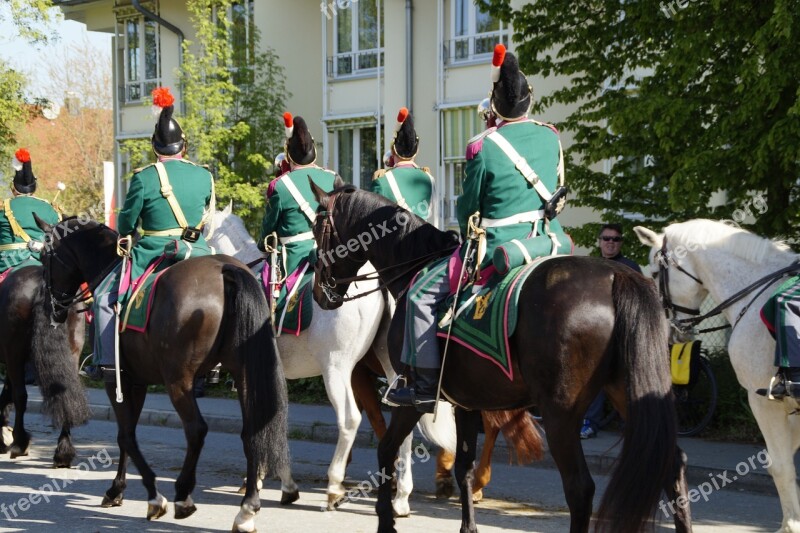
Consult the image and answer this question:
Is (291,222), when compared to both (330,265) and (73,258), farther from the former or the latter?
(73,258)

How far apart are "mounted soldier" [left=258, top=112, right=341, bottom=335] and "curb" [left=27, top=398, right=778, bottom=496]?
240 cm

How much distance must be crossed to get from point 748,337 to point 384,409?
7171mm

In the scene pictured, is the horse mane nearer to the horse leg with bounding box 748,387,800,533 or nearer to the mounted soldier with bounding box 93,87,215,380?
the horse leg with bounding box 748,387,800,533

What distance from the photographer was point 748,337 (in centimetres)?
718

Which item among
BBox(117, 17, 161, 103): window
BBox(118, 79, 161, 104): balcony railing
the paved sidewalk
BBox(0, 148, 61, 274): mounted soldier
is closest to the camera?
the paved sidewalk

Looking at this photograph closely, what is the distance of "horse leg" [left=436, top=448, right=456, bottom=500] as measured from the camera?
28.8 ft

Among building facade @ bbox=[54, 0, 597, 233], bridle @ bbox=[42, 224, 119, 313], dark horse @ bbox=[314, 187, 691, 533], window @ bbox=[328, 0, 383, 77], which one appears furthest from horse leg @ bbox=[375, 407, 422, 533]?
window @ bbox=[328, 0, 383, 77]

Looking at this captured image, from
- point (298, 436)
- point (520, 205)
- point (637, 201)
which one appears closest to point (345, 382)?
point (520, 205)

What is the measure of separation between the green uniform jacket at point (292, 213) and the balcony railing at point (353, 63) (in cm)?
1515

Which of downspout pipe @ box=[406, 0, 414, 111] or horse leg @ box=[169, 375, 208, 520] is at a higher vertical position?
downspout pipe @ box=[406, 0, 414, 111]

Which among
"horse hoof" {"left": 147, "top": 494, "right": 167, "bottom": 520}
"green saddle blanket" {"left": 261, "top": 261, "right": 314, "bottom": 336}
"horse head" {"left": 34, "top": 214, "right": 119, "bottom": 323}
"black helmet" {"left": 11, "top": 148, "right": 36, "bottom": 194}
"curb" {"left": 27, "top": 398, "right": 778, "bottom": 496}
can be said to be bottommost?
"curb" {"left": 27, "top": 398, "right": 778, "bottom": 496}

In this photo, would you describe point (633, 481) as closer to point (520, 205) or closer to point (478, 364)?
point (478, 364)

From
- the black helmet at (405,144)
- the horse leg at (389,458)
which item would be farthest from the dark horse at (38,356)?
the horse leg at (389,458)

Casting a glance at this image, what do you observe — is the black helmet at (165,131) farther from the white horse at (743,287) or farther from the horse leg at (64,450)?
the white horse at (743,287)
